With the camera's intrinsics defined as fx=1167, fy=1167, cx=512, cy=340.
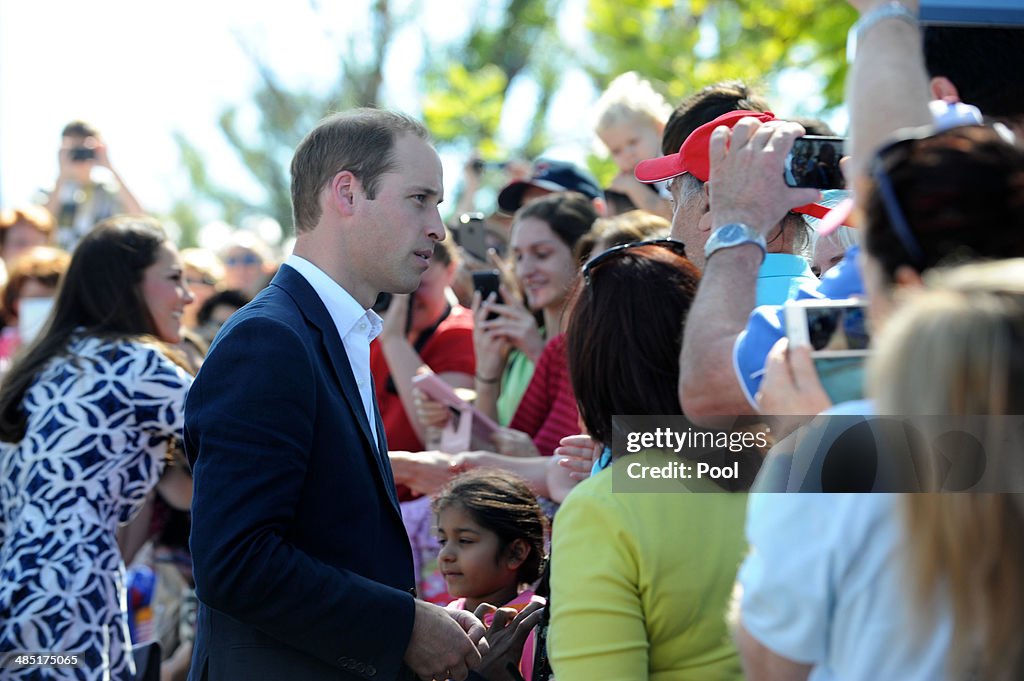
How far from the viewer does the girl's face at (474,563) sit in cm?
343

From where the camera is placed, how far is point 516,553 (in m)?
3.47

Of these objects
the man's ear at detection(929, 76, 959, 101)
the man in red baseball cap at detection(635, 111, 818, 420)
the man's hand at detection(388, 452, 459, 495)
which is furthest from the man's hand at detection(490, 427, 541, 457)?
the man's ear at detection(929, 76, 959, 101)

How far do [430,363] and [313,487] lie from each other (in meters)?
2.72

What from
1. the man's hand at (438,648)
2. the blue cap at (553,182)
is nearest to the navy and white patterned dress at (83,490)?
the man's hand at (438,648)

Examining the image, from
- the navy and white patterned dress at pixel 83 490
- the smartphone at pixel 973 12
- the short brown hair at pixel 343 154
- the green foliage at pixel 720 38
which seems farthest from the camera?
the green foliage at pixel 720 38

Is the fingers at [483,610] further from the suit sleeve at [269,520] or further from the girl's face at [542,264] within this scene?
the girl's face at [542,264]

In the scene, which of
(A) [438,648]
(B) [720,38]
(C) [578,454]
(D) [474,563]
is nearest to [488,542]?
(D) [474,563]

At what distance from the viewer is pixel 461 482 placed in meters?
3.55

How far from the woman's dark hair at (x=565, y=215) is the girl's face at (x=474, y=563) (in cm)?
175

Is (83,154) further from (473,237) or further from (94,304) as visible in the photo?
(94,304)

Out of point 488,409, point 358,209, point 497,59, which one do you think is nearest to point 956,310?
point 358,209

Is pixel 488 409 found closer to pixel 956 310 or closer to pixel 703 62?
pixel 956 310

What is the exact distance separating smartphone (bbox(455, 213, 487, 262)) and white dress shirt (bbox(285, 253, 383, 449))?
271 cm

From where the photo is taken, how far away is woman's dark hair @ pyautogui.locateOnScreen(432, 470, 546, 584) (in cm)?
346
